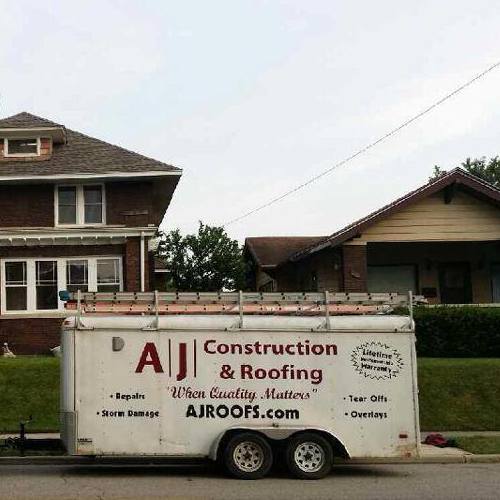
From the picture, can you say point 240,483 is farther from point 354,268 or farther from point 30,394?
point 354,268

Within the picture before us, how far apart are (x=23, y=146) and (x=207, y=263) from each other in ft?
35.6

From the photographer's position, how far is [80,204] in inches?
1028

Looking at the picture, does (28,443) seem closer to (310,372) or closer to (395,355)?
(310,372)

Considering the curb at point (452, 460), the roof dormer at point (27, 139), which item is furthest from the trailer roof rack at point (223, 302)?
the roof dormer at point (27, 139)

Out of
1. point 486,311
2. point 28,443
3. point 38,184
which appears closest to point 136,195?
point 38,184

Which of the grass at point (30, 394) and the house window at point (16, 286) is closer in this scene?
the grass at point (30, 394)

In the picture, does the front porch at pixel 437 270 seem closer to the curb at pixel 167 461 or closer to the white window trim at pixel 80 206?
the white window trim at pixel 80 206

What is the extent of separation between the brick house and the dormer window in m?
0.37

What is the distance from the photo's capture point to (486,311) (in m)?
22.0

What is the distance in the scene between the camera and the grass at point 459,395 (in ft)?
55.5

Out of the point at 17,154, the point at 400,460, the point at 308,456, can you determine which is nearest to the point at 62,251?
the point at 17,154

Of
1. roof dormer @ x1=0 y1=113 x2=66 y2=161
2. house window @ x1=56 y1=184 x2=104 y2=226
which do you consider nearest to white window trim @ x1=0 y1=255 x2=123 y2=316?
house window @ x1=56 y1=184 x2=104 y2=226

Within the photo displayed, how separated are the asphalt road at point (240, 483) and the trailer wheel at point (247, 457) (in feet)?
0.65

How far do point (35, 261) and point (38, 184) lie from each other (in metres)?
2.52
